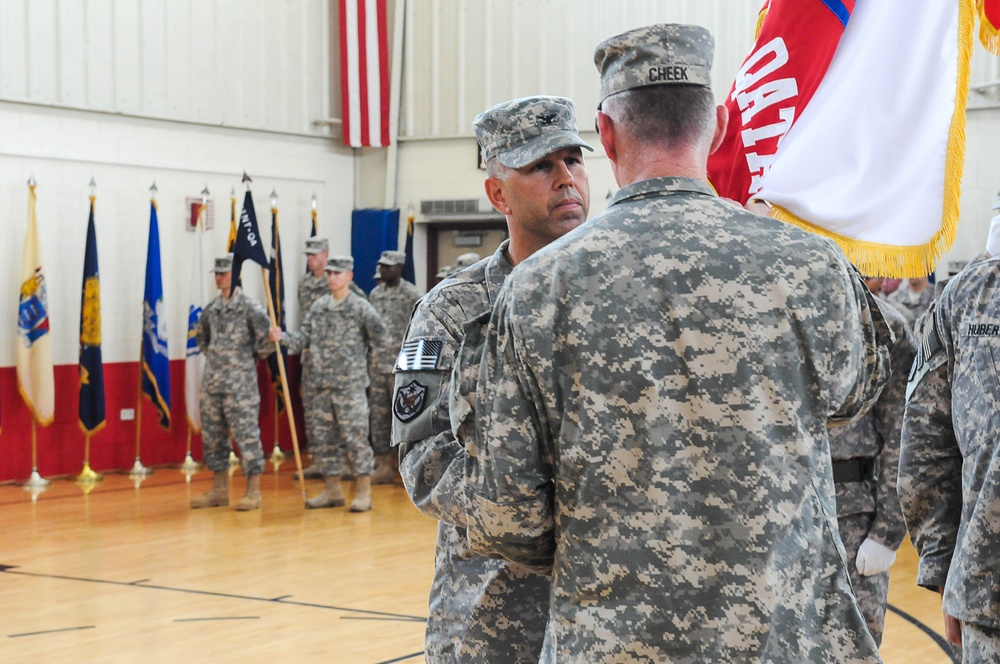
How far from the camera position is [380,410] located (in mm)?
9781

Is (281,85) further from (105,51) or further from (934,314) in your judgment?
(934,314)

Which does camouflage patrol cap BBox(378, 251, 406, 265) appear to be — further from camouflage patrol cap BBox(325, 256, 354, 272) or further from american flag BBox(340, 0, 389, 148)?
american flag BBox(340, 0, 389, 148)

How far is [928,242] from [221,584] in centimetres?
421

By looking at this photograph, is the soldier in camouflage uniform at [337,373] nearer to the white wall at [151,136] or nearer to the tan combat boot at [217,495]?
the tan combat boot at [217,495]

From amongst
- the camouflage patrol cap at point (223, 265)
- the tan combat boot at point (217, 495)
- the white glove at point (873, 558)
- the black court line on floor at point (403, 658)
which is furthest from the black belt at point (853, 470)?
the camouflage patrol cap at point (223, 265)

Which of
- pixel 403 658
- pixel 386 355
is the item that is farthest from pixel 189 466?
pixel 403 658

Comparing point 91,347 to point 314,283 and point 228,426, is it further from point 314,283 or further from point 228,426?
point 314,283

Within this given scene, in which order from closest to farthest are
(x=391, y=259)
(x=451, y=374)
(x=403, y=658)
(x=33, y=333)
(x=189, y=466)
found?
(x=451, y=374)
(x=403, y=658)
(x=33, y=333)
(x=391, y=259)
(x=189, y=466)

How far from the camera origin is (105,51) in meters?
9.91

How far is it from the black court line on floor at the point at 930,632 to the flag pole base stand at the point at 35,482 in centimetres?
622

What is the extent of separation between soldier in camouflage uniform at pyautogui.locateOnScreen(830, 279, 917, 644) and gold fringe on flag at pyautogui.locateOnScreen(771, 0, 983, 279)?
32cm

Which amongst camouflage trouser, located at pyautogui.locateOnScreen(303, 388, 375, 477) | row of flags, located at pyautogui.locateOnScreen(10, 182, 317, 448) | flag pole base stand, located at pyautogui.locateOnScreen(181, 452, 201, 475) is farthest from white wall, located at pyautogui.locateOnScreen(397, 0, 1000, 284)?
camouflage trouser, located at pyautogui.locateOnScreen(303, 388, 375, 477)

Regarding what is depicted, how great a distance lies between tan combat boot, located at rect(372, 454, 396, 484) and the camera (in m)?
9.62

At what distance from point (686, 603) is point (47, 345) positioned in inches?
334
